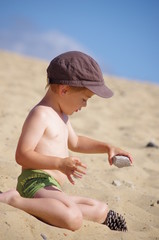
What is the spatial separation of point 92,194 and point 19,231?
4.01 feet

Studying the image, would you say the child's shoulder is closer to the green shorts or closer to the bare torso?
the bare torso

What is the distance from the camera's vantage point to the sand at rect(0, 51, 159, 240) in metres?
2.54

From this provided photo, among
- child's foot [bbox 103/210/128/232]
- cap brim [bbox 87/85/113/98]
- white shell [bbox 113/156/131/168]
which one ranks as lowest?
child's foot [bbox 103/210/128/232]

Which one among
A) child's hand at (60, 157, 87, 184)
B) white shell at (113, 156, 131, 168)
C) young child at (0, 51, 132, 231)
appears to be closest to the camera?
child's hand at (60, 157, 87, 184)

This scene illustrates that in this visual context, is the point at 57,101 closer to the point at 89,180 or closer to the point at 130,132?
the point at 89,180

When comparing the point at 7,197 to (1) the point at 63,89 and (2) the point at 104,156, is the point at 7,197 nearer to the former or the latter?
(1) the point at 63,89

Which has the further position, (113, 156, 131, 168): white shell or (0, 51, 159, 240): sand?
(113, 156, 131, 168): white shell

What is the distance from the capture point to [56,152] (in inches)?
112

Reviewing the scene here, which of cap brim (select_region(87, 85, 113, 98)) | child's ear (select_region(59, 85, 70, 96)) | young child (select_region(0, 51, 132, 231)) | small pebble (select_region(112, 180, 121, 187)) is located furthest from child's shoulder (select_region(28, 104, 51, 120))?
small pebble (select_region(112, 180, 121, 187))

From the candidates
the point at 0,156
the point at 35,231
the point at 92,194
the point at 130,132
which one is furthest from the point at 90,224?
the point at 130,132

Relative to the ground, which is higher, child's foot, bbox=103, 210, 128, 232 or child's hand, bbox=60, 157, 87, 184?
child's hand, bbox=60, 157, 87, 184

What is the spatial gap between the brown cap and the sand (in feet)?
2.66

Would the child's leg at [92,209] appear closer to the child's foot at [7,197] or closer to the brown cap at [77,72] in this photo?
the child's foot at [7,197]

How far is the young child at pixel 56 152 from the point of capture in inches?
102
